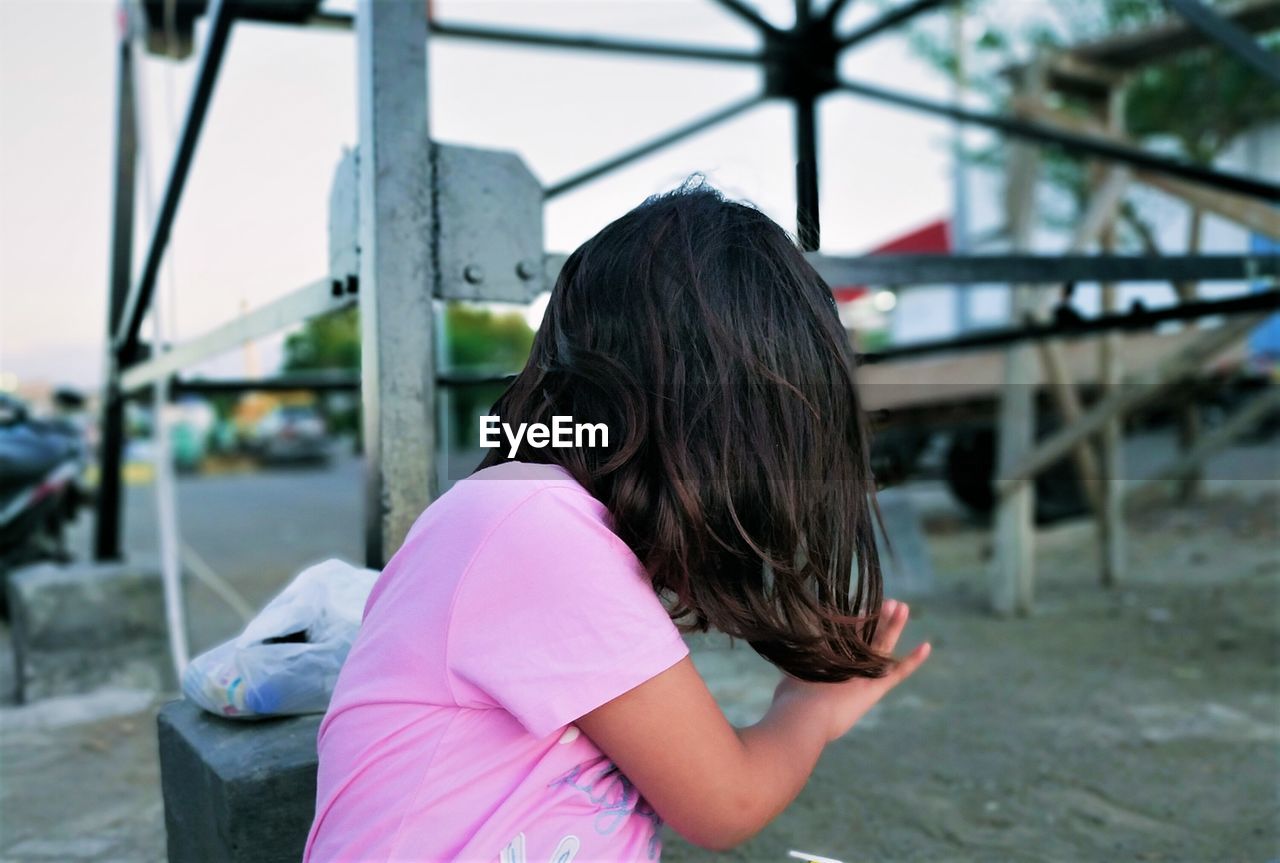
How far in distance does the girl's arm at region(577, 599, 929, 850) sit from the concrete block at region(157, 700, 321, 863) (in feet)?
1.70

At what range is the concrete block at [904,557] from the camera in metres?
4.67

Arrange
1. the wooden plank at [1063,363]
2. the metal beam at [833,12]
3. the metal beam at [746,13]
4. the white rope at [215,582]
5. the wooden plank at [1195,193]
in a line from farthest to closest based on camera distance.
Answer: the white rope at [215,582]
the wooden plank at [1063,363]
the wooden plank at [1195,193]
the metal beam at [833,12]
the metal beam at [746,13]

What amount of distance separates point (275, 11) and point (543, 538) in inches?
92.1

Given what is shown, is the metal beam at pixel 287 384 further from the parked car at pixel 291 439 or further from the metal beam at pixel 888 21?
the parked car at pixel 291 439

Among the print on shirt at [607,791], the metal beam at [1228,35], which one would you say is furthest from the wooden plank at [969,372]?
the print on shirt at [607,791]

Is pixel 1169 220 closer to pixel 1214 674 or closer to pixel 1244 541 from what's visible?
pixel 1244 541

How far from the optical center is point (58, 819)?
7.30ft

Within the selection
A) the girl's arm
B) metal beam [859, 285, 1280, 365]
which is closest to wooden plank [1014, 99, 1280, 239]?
metal beam [859, 285, 1280, 365]

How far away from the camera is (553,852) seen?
0.93 metres

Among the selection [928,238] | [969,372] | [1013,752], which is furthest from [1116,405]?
[928,238]

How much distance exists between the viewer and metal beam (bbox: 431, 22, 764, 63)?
136 inches

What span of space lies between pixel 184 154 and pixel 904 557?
12.0 ft

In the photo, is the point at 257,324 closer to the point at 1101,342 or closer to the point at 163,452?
the point at 163,452

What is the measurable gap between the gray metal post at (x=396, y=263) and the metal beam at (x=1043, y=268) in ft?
2.93
